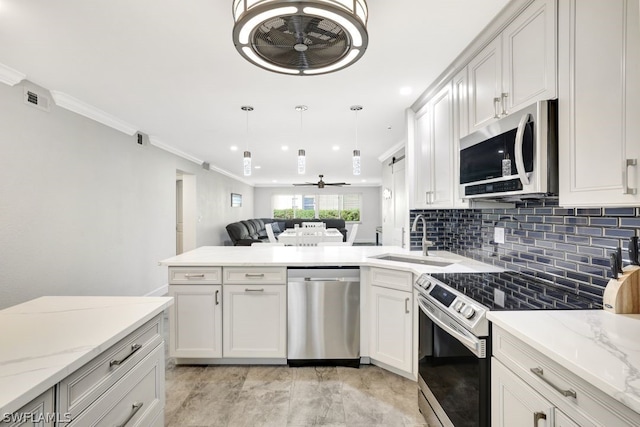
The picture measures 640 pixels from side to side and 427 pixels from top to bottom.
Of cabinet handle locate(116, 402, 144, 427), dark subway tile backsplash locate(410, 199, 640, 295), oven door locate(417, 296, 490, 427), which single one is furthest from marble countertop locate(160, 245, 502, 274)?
cabinet handle locate(116, 402, 144, 427)

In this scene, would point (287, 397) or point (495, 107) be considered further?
point (287, 397)

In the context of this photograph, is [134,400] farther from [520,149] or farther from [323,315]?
[520,149]

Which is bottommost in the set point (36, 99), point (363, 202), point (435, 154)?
point (363, 202)

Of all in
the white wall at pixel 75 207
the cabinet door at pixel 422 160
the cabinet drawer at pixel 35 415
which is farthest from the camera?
the cabinet door at pixel 422 160

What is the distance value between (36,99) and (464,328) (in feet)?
12.0

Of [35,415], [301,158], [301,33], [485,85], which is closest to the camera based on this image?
[35,415]

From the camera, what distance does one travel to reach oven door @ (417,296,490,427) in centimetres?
127

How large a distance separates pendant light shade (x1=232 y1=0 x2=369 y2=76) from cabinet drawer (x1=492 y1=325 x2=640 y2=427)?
4.59 ft

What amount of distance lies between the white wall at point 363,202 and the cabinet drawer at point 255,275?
31.1 ft

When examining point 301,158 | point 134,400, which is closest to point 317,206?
point 301,158

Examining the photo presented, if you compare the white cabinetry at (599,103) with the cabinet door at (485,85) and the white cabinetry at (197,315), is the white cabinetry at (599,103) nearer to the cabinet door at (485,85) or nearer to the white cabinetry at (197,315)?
the cabinet door at (485,85)

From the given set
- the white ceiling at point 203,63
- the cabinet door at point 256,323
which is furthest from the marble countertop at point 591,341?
the cabinet door at point 256,323

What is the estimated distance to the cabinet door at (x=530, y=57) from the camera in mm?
1286

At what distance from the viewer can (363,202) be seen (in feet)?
39.0
